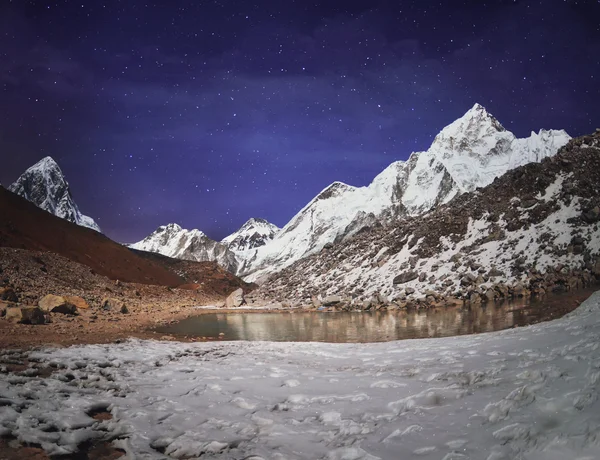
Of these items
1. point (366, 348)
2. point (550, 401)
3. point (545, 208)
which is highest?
point (545, 208)

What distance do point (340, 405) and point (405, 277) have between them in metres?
24.9

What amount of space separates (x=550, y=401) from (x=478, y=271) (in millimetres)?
24717

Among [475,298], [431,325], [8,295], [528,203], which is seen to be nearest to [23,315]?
[8,295]

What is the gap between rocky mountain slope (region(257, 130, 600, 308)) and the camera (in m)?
23.3

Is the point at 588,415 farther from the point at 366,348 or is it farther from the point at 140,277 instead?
the point at 140,277

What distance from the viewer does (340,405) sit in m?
5.43

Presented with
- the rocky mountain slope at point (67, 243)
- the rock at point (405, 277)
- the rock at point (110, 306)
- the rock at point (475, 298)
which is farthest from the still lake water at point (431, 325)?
the rocky mountain slope at point (67, 243)

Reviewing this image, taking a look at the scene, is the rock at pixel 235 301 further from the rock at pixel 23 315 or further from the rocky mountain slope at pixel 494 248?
the rock at pixel 23 315

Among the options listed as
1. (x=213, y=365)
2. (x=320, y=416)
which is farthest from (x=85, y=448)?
(x=213, y=365)

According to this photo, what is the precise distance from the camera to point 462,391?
5.14 metres

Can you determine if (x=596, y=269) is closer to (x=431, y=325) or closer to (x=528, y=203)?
(x=528, y=203)

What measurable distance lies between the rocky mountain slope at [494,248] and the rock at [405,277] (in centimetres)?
8

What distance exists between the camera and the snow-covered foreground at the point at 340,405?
138 inches

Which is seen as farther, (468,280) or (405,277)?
(405,277)
